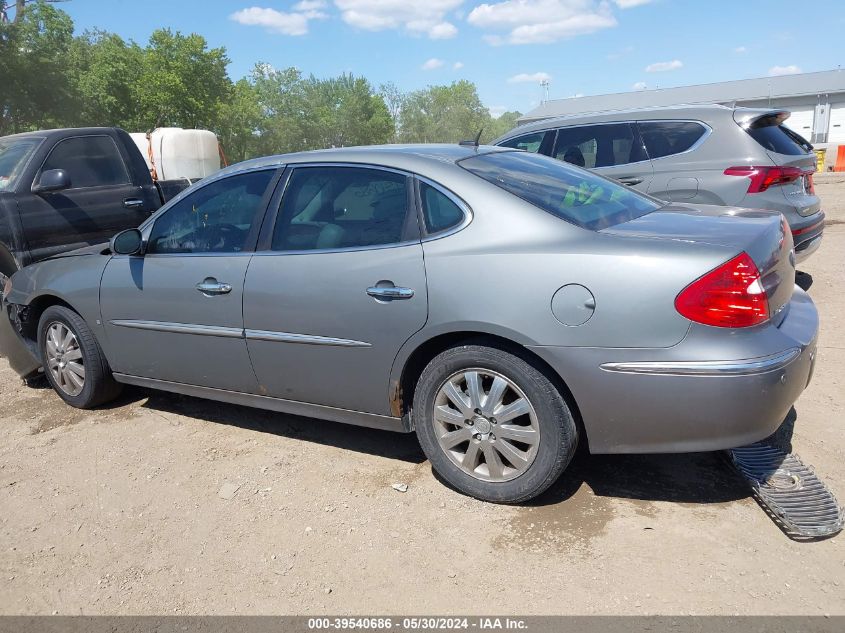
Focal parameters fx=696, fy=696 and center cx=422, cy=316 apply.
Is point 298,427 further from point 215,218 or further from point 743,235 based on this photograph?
point 743,235

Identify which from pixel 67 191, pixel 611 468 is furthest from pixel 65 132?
pixel 611 468

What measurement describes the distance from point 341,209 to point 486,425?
4.48ft

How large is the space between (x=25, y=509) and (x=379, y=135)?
7162 cm

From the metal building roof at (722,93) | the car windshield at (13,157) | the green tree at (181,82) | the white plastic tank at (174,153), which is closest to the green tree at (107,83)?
the green tree at (181,82)

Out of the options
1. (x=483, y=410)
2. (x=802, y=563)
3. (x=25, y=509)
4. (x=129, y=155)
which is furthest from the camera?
(x=129, y=155)

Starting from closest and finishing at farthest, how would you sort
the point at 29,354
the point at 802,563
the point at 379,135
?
the point at 802,563, the point at 29,354, the point at 379,135

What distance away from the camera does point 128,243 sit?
166 inches

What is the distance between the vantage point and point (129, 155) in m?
7.38

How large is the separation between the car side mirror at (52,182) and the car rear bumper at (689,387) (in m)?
5.39

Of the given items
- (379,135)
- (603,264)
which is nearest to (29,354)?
(603,264)

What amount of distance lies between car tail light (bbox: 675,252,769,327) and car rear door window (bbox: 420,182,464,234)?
3.54ft

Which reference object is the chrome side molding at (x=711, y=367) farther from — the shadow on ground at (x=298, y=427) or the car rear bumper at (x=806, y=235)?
the car rear bumper at (x=806, y=235)

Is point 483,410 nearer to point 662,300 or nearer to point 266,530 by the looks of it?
point 662,300

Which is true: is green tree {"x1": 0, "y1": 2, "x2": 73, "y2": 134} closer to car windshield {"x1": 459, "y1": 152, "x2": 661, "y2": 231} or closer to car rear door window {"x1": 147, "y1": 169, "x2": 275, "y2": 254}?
car rear door window {"x1": 147, "y1": 169, "x2": 275, "y2": 254}
